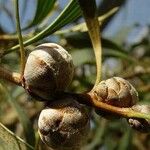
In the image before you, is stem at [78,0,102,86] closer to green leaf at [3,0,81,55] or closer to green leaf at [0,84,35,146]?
green leaf at [3,0,81,55]

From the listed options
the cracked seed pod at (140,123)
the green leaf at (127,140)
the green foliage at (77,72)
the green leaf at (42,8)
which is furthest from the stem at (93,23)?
the green leaf at (127,140)

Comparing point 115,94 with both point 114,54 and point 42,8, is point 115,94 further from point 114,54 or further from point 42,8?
point 114,54

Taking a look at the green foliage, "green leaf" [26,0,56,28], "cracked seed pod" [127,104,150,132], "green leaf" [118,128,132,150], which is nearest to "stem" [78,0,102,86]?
the green foliage

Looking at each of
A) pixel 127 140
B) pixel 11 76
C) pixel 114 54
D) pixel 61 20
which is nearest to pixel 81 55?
pixel 114 54

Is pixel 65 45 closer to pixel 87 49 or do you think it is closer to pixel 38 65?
pixel 87 49

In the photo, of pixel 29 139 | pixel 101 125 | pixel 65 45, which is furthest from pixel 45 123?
pixel 101 125

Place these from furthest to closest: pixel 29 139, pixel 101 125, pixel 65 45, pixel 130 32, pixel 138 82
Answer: pixel 130 32 < pixel 138 82 < pixel 101 125 < pixel 65 45 < pixel 29 139
